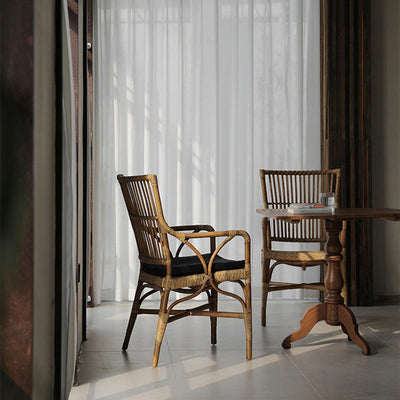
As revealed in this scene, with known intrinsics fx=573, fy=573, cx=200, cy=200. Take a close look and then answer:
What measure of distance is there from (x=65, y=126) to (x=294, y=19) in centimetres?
323

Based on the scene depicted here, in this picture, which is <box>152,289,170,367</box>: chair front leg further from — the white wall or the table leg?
the white wall

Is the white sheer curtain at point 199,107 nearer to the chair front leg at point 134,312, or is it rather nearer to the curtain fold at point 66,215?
the chair front leg at point 134,312

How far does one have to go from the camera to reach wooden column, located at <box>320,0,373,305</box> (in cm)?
436

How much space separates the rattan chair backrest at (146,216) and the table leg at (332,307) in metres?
0.89

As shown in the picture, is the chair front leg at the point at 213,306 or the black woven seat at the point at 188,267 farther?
the chair front leg at the point at 213,306

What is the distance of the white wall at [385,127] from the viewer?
4.55m

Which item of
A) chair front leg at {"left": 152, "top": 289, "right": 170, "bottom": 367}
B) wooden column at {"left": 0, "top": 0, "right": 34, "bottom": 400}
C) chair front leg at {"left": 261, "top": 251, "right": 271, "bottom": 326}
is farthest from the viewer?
chair front leg at {"left": 261, "top": 251, "right": 271, "bottom": 326}

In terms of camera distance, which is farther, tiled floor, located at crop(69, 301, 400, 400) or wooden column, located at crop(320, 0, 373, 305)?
wooden column, located at crop(320, 0, 373, 305)

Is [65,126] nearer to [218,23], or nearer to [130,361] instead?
[130,361]

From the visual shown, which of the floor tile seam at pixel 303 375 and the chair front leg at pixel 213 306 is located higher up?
the chair front leg at pixel 213 306

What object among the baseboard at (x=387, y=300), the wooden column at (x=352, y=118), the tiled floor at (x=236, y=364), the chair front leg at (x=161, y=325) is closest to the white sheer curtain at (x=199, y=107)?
the wooden column at (x=352, y=118)

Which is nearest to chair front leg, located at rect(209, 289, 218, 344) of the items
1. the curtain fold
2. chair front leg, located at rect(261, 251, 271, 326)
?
chair front leg, located at rect(261, 251, 271, 326)

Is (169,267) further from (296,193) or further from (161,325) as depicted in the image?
(296,193)

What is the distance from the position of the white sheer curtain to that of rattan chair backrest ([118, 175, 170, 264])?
1.46 meters
